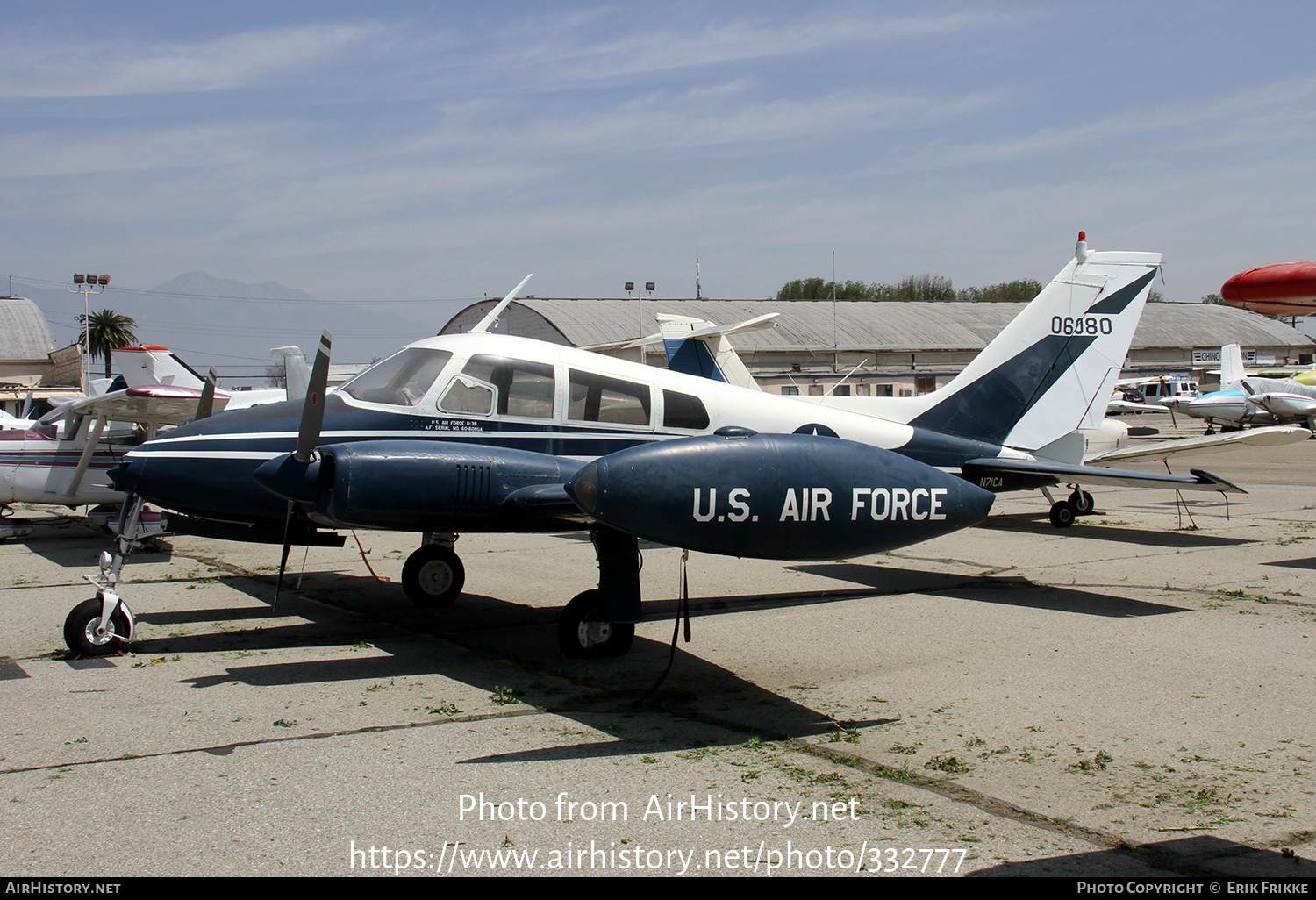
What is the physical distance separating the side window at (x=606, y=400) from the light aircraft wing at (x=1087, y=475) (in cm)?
397

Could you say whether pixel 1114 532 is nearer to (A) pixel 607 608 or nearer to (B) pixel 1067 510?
(B) pixel 1067 510

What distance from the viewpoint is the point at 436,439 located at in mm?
7516

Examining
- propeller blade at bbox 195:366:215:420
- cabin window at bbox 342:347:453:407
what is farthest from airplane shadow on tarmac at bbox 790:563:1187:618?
propeller blade at bbox 195:366:215:420

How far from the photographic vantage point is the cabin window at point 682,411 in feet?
27.3

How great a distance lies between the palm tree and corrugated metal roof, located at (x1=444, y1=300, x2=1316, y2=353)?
143ft

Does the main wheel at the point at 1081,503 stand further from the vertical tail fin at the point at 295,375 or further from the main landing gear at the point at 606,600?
the vertical tail fin at the point at 295,375

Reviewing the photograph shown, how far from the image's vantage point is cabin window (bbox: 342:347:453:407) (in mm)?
7539

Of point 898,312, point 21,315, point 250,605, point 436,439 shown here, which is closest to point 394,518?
point 436,439

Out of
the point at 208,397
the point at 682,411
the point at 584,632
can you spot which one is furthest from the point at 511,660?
the point at 208,397

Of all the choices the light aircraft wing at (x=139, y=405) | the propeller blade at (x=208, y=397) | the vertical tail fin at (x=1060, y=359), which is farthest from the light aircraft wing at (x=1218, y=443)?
the light aircraft wing at (x=139, y=405)

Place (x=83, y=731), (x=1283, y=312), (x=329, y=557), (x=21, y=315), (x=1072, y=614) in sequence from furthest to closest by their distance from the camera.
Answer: (x=21, y=315)
(x=329, y=557)
(x=1072, y=614)
(x=1283, y=312)
(x=83, y=731)
